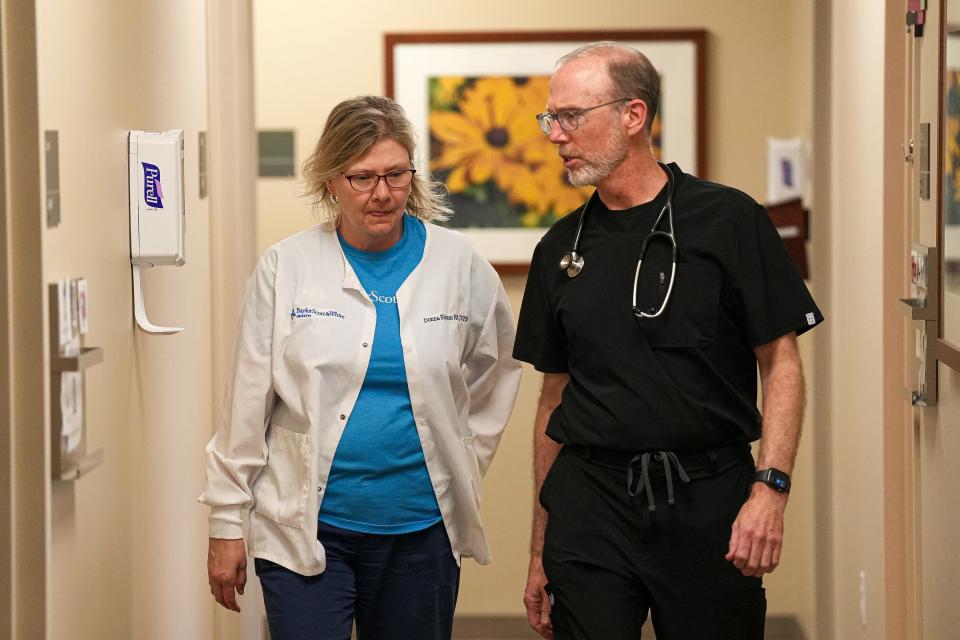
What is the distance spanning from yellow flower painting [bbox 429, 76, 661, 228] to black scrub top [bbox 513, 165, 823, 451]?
2.23m

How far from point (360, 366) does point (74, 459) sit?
0.50 metres

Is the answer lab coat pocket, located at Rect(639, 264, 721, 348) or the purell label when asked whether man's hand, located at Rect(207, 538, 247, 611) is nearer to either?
the purell label

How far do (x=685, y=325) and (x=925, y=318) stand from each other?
63 cm

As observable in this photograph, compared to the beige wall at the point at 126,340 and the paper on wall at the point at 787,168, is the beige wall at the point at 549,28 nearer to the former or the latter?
the paper on wall at the point at 787,168

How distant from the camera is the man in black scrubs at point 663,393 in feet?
6.97

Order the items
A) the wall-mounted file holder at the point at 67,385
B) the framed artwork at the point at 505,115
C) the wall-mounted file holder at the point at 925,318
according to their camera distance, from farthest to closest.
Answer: the framed artwork at the point at 505,115 < the wall-mounted file holder at the point at 925,318 < the wall-mounted file holder at the point at 67,385

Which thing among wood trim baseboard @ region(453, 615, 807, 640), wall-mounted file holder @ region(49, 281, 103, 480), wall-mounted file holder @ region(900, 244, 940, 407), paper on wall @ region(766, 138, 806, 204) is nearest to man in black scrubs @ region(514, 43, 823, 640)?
wall-mounted file holder @ region(900, 244, 940, 407)

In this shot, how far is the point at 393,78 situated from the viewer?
4.39 metres

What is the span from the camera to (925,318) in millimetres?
2527

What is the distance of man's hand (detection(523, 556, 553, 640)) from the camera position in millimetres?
2322

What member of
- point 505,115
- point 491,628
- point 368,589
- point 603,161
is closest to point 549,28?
point 505,115

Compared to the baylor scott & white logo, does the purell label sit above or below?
above

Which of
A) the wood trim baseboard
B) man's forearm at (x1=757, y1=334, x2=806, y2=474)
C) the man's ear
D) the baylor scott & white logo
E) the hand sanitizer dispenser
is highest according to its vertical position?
the man's ear

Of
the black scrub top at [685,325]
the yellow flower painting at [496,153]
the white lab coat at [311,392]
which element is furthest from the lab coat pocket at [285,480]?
the yellow flower painting at [496,153]
